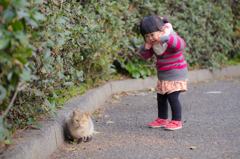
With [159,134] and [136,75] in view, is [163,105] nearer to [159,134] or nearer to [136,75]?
[159,134]

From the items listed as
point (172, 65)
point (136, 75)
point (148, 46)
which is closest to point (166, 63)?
point (172, 65)

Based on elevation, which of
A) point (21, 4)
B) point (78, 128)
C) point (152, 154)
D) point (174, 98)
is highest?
point (21, 4)

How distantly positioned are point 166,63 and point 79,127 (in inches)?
53.7

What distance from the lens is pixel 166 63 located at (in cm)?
340

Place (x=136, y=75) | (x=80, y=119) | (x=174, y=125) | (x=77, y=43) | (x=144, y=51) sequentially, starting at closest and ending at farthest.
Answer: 1. (x=80, y=119)
2. (x=174, y=125)
3. (x=144, y=51)
4. (x=77, y=43)
5. (x=136, y=75)

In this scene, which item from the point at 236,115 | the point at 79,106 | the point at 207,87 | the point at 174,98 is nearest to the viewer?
the point at 174,98

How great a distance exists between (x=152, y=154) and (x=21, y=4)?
1809mm

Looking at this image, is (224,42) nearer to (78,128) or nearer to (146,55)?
(146,55)

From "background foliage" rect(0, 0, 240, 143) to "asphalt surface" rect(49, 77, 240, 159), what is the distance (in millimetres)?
584

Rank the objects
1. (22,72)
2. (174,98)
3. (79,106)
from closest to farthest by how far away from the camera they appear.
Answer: (22,72) < (174,98) < (79,106)

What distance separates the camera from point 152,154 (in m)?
2.57

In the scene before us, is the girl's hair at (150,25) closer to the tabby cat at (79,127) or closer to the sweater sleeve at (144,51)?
the sweater sleeve at (144,51)

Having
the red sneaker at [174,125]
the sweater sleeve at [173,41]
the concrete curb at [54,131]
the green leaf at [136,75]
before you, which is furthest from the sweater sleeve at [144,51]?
the green leaf at [136,75]

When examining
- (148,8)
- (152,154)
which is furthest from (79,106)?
(148,8)
